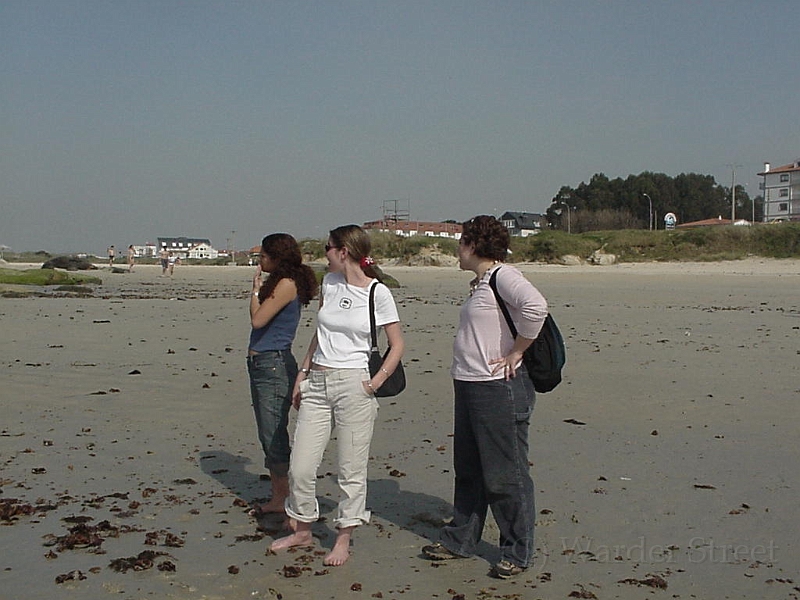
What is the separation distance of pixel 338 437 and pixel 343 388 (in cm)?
28

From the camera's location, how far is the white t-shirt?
4.46 metres

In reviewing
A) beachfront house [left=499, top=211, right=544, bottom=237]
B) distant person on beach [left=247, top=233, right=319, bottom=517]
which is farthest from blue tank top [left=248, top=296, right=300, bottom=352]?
beachfront house [left=499, top=211, right=544, bottom=237]

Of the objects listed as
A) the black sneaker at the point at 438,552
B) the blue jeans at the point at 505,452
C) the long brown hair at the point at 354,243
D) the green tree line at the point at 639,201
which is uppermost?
the green tree line at the point at 639,201

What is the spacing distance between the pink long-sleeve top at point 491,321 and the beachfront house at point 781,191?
338 ft

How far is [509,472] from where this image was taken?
4.31 metres

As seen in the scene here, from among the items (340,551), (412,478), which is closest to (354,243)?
(340,551)

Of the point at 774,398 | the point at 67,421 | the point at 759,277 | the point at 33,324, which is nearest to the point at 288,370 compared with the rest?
the point at 67,421

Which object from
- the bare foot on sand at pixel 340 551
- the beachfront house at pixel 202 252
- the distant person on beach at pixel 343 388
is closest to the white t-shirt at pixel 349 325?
the distant person on beach at pixel 343 388

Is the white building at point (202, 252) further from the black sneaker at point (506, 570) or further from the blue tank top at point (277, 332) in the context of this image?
the black sneaker at point (506, 570)

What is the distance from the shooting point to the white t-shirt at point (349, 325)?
4.46 metres

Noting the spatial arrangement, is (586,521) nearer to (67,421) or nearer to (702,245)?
(67,421)

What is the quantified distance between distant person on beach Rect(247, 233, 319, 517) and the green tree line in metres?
89.8

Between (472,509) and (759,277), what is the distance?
102 feet

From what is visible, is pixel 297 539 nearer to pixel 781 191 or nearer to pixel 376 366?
pixel 376 366
